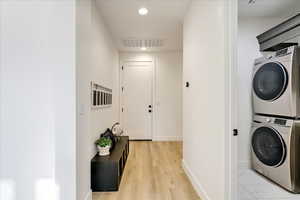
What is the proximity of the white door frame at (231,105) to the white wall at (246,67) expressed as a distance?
177cm

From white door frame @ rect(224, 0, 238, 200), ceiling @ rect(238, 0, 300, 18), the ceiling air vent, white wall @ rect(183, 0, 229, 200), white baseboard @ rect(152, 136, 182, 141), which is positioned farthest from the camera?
white baseboard @ rect(152, 136, 182, 141)

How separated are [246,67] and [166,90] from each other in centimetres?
251

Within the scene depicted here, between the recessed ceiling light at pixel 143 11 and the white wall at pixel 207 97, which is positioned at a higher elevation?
the recessed ceiling light at pixel 143 11

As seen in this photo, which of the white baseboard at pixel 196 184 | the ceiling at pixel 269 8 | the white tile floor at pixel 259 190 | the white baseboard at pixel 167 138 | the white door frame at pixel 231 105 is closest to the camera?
the white door frame at pixel 231 105

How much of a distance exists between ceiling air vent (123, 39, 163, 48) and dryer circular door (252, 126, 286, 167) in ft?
9.27

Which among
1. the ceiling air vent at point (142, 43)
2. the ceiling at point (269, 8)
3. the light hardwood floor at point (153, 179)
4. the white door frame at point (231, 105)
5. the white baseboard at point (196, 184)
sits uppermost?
the ceiling air vent at point (142, 43)

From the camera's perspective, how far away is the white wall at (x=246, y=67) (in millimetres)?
3176

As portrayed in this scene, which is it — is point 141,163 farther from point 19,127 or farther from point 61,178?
point 19,127

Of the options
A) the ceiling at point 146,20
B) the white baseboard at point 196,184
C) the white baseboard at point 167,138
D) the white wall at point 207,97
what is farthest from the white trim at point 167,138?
the ceiling at point 146,20

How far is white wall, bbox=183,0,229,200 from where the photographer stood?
167 centimetres

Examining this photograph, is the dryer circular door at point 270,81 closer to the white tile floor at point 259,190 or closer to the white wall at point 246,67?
the white wall at point 246,67

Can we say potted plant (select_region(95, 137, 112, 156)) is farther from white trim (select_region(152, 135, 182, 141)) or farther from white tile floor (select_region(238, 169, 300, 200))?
white trim (select_region(152, 135, 182, 141))

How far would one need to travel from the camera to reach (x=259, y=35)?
3.10 metres

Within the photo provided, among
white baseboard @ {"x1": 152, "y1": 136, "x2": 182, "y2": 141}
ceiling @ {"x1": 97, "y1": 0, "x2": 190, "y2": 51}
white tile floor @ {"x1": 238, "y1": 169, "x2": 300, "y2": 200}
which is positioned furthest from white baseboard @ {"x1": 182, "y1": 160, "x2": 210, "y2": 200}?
ceiling @ {"x1": 97, "y1": 0, "x2": 190, "y2": 51}
